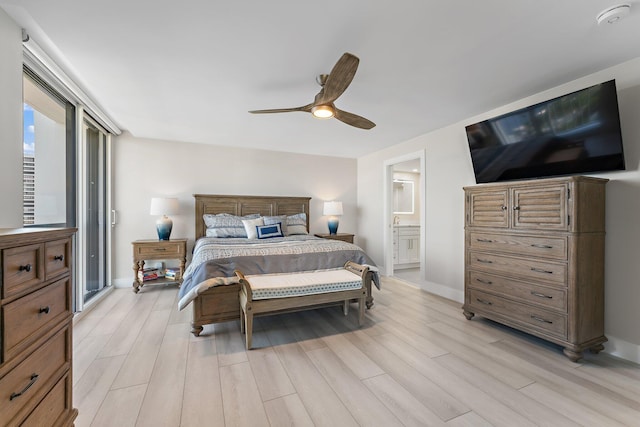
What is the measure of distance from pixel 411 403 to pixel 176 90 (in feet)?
10.8

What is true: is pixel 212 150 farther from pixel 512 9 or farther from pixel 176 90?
pixel 512 9

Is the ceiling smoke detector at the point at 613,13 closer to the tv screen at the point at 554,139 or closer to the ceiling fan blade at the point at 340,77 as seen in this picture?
the tv screen at the point at 554,139

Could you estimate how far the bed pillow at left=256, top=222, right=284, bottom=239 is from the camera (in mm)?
4211

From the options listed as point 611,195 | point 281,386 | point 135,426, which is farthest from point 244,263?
point 611,195

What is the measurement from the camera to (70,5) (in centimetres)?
159

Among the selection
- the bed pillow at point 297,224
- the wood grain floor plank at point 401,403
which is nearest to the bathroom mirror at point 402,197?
the bed pillow at point 297,224

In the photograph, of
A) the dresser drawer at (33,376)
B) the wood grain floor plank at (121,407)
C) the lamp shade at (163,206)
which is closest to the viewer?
the dresser drawer at (33,376)

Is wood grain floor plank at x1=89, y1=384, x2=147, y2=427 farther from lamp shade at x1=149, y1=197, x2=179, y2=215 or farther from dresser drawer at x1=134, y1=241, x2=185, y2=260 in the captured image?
lamp shade at x1=149, y1=197, x2=179, y2=215

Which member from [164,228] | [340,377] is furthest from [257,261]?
[164,228]

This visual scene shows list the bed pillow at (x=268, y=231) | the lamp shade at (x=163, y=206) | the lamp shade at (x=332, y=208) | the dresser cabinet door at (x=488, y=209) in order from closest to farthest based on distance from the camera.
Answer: the dresser cabinet door at (x=488, y=209)
the lamp shade at (x=163, y=206)
the bed pillow at (x=268, y=231)
the lamp shade at (x=332, y=208)

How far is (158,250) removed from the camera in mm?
4027

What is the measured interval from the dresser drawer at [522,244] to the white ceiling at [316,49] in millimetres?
1459

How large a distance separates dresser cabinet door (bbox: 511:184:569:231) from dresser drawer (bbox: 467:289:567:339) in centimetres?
74

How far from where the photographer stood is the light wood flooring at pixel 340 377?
5.24 ft
